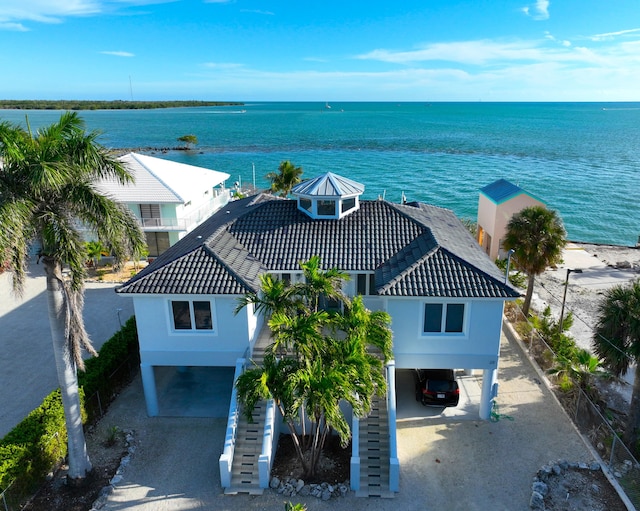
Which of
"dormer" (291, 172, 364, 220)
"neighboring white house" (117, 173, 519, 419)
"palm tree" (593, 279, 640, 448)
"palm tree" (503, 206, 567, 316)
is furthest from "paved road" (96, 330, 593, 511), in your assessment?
"dormer" (291, 172, 364, 220)

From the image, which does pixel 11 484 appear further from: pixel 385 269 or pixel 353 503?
pixel 385 269

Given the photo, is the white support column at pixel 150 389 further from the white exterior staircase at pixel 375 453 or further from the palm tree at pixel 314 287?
the white exterior staircase at pixel 375 453

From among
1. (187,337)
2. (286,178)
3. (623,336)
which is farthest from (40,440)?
(286,178)

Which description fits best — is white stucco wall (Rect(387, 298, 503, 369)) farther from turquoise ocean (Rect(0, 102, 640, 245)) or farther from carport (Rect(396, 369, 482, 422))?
turquoise ocean (Rect(0, 102, 640, 245))

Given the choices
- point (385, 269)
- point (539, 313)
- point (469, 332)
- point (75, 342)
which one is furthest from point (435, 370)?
point (75, 342)

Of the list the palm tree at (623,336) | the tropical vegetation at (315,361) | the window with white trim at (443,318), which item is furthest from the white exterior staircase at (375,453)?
the palm tree at (623,336)

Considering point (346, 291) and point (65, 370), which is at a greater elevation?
point (346, 291)

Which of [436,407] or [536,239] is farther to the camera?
[536,239]

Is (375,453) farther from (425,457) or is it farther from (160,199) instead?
(160,199)
